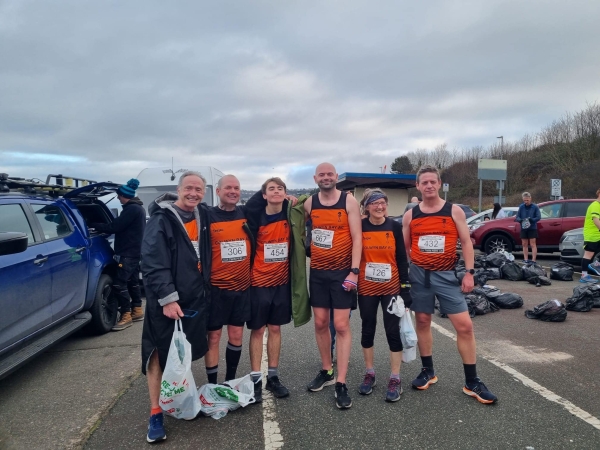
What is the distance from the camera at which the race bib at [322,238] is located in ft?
11.7

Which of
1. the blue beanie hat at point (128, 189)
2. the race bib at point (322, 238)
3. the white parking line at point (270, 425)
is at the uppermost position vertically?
the blue beanie hat at point (128, 189)

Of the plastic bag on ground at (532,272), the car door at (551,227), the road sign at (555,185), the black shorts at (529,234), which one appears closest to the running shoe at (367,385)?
the plastic bag on ground at (532,272)

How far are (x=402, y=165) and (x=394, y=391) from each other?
186 ft

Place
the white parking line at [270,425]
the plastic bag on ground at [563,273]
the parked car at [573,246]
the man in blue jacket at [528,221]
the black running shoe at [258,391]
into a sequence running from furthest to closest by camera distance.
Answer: the man in blue jacket at [528,221], the parked car at [573,246], the plastic bag on ground at [563,273], the black running shoe at [258,391], the white parking line at [270,425]

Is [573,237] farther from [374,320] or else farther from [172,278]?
[172,278]

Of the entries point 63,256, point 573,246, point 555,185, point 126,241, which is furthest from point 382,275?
point 555,185

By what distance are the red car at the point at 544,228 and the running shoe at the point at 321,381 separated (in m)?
9.97

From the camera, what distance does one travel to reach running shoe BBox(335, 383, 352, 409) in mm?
3375

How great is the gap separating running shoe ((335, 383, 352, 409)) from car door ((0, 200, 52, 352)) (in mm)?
2824

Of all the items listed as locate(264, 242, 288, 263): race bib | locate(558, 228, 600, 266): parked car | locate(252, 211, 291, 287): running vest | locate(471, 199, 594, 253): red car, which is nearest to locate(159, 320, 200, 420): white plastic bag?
locate(252, 211, 291, 287): running vest

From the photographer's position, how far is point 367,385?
3660 mm

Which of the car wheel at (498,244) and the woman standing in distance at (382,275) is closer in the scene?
Result: the woman standing in distance at (382,275)

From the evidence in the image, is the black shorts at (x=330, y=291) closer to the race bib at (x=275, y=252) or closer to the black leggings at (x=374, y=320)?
the black leggings at (x=374, y=320)

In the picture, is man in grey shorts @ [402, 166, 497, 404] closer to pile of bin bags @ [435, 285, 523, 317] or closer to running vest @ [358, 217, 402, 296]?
running vest @ [358, 217, 402, 296]
